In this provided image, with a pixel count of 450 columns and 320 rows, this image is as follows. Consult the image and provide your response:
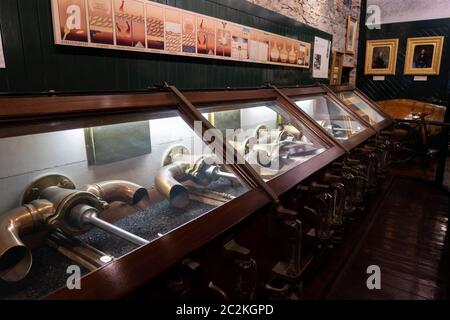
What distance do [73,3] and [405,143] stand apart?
6508mm

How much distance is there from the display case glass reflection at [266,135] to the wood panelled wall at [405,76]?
19.7 ft

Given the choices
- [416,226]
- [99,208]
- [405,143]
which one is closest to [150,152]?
[99,208]

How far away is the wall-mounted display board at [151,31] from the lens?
5.72 feet

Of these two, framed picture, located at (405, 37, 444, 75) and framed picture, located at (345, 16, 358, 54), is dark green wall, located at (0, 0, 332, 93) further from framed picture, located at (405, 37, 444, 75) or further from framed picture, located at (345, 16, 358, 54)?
framed picture, located at (405, 37, 444, 75)

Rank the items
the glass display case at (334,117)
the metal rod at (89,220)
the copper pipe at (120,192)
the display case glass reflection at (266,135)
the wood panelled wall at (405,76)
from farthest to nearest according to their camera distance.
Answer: the wood panelled wall at (405,76) < the glass display case at (334,117) < the display case glass reflection at (266,135) < the copper pipe at (120,192) < the metal rod at (89,220)

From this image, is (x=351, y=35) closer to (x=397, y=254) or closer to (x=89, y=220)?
(x=397, y=254)

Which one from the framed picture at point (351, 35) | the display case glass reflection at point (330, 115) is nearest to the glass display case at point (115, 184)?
the display case glass reflection at point (330, 115)

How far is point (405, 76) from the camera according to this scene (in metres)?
7.50

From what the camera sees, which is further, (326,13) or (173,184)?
(326,13)

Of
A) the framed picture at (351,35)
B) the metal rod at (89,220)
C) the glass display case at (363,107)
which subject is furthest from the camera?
the framed picture at (351,35)

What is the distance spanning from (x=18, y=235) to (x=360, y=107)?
424 cm

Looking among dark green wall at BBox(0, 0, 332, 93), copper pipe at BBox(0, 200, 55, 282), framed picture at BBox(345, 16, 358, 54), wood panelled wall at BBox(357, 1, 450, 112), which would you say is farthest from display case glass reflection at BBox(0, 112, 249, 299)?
wood panelled wall at BBox(357, 1, 450, 112)

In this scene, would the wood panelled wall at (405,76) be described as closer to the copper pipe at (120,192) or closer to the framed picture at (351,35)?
the framed picture at (351,35)

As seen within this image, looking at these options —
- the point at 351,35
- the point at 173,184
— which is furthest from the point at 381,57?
the point at 173,184
